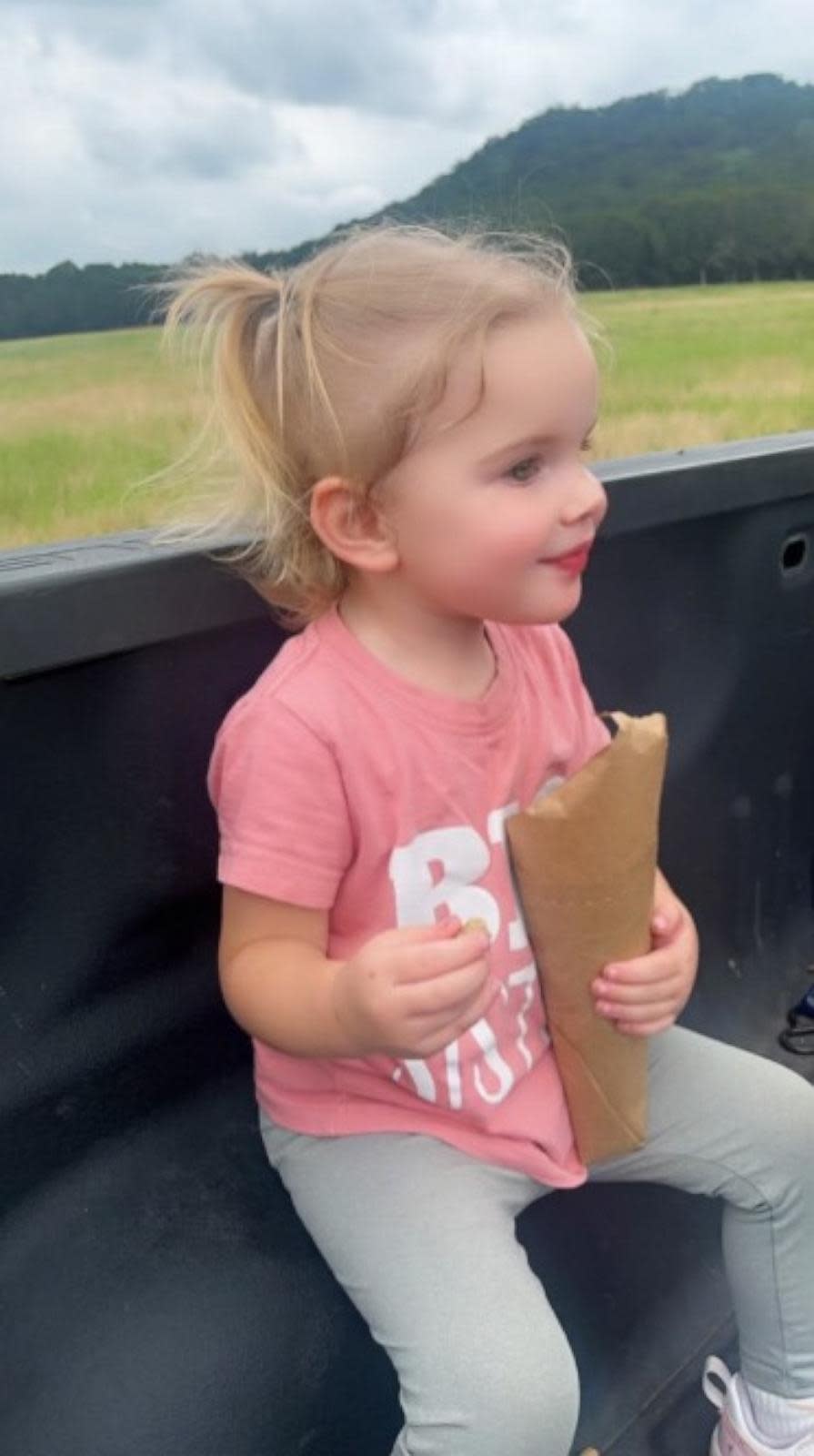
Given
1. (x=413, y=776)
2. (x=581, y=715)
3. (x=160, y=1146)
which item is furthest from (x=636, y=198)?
(x=160, y=1146)

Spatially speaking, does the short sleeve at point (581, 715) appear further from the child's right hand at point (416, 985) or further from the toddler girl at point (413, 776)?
the child's right hand at point (416, 985)

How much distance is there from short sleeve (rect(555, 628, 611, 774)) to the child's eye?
289 mm

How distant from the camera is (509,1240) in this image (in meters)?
1.23

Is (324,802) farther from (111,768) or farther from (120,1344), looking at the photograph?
(120,1344)

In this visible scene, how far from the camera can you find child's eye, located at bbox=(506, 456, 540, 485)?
1.18 meters

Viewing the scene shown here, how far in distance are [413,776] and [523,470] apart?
256mm

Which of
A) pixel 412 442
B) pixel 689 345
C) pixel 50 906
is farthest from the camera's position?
pixel 689 345

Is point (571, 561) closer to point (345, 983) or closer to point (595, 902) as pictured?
point (595, 902)

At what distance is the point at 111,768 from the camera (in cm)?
127

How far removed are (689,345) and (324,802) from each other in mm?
1011

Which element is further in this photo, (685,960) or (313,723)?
(685,960)

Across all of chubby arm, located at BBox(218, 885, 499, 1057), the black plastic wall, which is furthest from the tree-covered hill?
chubby arm, located at BBox(218, 885, 499, 1057)

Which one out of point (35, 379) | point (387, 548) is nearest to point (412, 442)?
point (387, 548)

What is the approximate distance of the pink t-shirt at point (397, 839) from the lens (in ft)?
3.86
